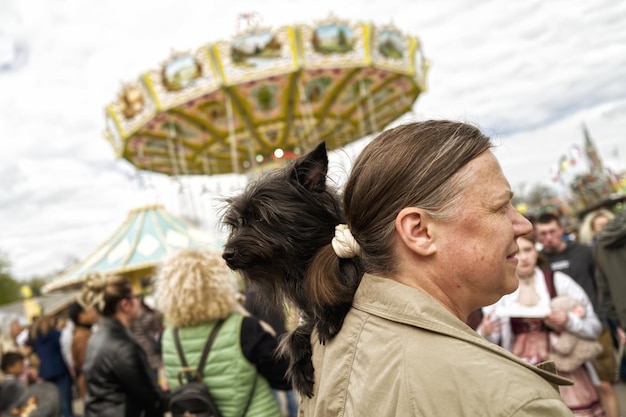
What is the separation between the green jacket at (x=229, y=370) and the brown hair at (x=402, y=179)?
1.69m

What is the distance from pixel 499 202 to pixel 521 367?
0.35 meters

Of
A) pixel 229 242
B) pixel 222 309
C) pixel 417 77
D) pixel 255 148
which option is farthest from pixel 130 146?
pixel 229 242

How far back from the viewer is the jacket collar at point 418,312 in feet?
2.95

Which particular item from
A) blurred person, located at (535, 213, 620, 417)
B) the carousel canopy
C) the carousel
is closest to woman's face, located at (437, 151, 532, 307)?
blurred person, located at (535, 213, 620, 417)

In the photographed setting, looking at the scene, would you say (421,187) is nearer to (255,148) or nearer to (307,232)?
(307,232)

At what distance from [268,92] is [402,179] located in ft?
36.1

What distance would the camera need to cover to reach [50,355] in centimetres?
710

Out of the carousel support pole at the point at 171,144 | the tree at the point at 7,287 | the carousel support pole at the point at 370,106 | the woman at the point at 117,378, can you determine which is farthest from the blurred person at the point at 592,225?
the tree at the point at 7,287

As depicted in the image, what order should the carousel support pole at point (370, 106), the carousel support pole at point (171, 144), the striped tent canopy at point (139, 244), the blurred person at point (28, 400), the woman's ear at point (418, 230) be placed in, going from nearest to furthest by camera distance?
the woman's ear at point (418, 230) → the blurred person at point (28, 400) → the striped tent canopy at point (139, 244) → the carousel support pole at point (171, 144) → the carousel support pole at point (370, 106)

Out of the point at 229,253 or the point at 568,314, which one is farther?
the point at 568,314

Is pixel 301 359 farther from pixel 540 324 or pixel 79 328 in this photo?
pixel 79 328

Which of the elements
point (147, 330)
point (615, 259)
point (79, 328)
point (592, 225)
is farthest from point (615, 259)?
point (79, 328)

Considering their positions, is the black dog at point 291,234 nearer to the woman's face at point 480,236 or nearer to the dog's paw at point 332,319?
the dog's paw at point 332,319

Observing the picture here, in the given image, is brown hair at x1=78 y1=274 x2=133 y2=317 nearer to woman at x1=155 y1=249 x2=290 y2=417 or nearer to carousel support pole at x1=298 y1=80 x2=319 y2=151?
woman at x1=155 y1=249 x2=290 y2=417
